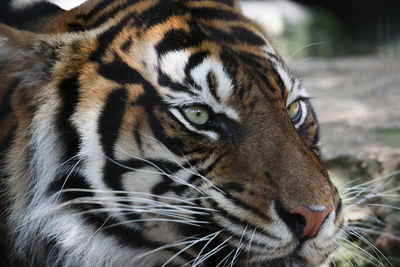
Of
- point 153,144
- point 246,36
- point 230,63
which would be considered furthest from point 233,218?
point 246,36

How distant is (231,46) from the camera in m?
1.23

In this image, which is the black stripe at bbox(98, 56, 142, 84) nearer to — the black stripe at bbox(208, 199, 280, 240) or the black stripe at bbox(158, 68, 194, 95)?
the black stripe at bbox(158, 68, 194, 95)

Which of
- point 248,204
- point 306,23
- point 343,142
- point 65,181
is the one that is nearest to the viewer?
point 248,204

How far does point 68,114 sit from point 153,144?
21 cm

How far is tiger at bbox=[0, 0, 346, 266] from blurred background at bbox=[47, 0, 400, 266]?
0.53ft

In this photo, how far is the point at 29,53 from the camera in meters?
1.19

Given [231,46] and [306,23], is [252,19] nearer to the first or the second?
[231,46]

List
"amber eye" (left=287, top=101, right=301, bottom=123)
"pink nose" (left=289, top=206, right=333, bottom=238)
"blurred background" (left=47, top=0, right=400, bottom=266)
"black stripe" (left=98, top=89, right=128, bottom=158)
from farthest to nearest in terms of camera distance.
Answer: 1. "blurred background" (left=47, top=0, right=400, bottom=266)
2. "amber eye" (left=287, top=101, right=301, bottom=123)
3. "black stripe" (left=98, top=89, right=128, bottom=158)
4. "pink nose" (left=289, top=206, right=333, bottom=238)

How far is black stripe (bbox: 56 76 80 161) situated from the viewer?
3.99 feet

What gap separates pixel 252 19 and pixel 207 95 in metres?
0.41

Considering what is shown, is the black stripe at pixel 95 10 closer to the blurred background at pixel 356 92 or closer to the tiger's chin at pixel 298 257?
the blurred background at pixel 356 92

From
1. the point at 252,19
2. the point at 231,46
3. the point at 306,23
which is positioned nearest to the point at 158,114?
the point at 231,46

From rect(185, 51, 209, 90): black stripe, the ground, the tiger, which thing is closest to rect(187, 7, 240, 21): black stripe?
the tiger

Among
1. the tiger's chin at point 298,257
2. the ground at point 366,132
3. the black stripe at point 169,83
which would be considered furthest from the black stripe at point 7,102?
the ground at point 366,132
